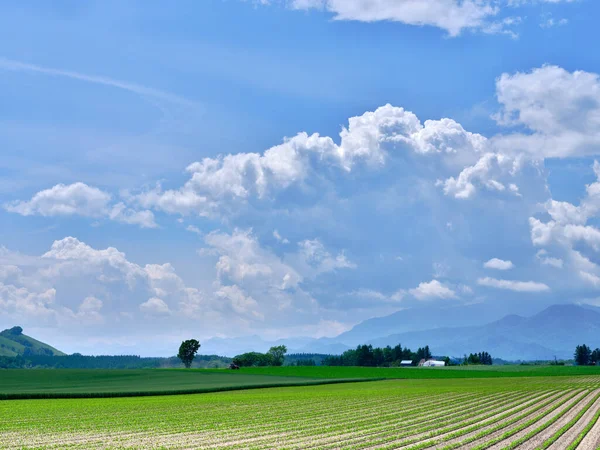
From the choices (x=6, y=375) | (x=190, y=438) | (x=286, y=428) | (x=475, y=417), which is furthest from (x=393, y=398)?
(x=6, y=375)

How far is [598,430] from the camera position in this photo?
38.3 meters

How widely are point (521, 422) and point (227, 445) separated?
18745 mm

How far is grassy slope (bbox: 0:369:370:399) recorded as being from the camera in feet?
289

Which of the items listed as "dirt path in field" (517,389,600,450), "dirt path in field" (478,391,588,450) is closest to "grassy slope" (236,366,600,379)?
"dirt path in field" (478,391,588,450)

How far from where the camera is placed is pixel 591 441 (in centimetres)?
3406

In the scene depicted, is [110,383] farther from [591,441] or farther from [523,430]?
[591,441]

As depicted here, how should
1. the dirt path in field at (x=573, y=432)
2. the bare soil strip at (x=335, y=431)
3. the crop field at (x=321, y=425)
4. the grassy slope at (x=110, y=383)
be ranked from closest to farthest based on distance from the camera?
the dirt path in field at (x=573, y=432) < the bare soil strip at (x=335, y=431) < the crop field at (x=321, y=425) < the grassy slope at (x=110, y=383)

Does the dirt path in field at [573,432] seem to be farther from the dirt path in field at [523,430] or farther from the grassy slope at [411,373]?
the grassy slope at [411,373]

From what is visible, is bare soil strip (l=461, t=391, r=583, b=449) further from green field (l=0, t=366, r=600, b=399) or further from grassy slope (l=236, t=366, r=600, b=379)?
grassy slope (l=236, t=366, r=600, b=379)

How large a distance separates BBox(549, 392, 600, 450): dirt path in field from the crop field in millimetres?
48

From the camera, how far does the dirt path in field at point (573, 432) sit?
1293 inches

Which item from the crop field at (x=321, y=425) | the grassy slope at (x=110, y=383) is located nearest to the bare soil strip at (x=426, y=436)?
the crop field at (x=321, y=425)

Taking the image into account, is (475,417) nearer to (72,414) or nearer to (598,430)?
(598,430)

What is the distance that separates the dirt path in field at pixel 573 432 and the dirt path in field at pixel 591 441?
1.93ft
